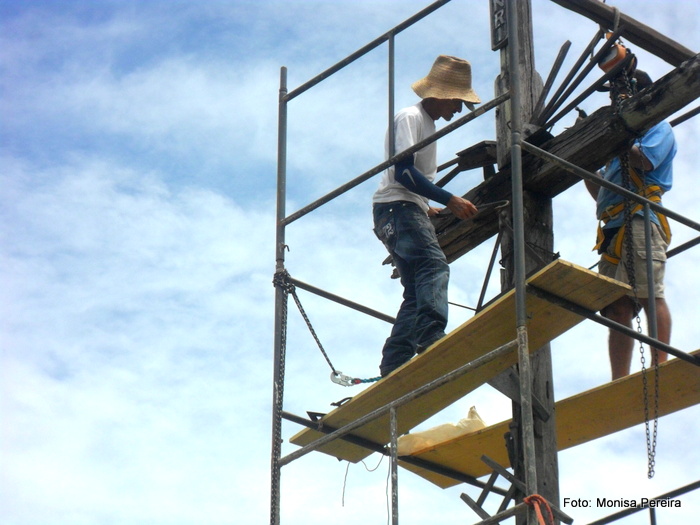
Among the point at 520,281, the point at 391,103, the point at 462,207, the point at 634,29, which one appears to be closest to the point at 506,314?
the point at 520,281

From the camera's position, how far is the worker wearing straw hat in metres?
8.09

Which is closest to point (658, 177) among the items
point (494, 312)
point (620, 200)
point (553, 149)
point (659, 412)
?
point (620, 200)

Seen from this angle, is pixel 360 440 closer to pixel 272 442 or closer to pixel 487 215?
pixel 272 442

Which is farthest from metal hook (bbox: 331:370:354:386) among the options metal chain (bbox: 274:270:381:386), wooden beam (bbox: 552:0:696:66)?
wooden beam (bbox: 552:0:696:66)

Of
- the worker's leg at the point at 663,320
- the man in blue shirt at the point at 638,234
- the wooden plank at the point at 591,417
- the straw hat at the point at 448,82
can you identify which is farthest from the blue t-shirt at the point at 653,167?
the wooden plank at the point at 591,417

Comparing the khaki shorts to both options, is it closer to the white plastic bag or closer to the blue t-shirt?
the blue t-shirt

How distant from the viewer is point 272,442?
802 cm

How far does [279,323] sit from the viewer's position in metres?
8.34

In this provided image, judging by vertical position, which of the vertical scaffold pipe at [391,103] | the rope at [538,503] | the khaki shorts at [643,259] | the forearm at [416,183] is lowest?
the rope at [538,503]

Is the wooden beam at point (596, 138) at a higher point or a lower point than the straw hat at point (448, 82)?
lower

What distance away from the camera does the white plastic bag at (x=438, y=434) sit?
8711 millimetres

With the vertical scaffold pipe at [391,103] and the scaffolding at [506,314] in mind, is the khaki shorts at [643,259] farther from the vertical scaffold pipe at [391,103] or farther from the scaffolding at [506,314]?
the vertical scaffold pipe at [391,103]

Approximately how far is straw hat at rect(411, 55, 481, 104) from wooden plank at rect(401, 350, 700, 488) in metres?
2.37

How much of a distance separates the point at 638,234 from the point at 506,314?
1.86 m
